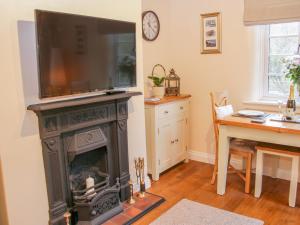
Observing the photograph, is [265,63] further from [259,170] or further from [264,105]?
[259,170]

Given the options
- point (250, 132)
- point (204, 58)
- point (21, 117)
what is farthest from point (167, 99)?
point (21, 117)

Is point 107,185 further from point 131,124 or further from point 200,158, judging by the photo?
point 200,158

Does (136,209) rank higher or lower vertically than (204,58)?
lower

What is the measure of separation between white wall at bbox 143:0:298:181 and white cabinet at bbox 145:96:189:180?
11.1 inches

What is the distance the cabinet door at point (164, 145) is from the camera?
3.41 meters

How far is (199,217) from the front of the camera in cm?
261

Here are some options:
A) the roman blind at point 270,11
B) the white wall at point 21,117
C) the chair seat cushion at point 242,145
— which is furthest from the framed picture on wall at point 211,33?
the white wall at point 21,117

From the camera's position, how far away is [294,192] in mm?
2732

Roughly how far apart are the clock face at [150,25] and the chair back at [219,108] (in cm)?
111

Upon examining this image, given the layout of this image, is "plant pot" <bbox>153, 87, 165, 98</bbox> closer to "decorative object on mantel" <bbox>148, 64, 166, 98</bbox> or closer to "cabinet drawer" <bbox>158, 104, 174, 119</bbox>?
"decorative object on mantel" <bbox>148, 64, 166, 98</bbox>

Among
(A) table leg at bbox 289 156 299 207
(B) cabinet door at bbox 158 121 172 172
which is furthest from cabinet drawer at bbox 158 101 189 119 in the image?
(A) table leg at bbox 289 156 299 207

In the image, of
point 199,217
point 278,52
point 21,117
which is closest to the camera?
point 21,117

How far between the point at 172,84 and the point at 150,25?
84 cm

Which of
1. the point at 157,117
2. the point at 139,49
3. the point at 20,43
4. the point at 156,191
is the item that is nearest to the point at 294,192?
the point at 156,191
